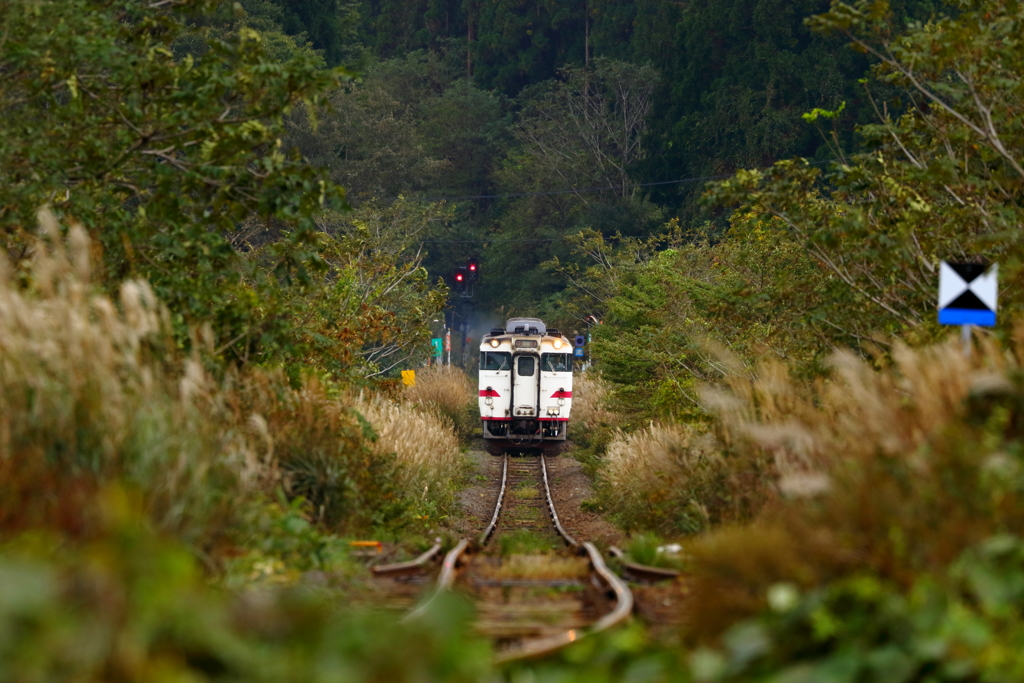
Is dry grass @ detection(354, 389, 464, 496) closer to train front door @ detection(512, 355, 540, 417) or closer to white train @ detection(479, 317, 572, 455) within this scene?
white train @ detection(479, 317, 572, 455)

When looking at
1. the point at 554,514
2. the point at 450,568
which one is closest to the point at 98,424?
the point at 450,568

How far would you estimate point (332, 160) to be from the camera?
60.9 m

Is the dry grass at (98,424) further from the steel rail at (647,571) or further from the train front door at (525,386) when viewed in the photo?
the train front door at (525,386)

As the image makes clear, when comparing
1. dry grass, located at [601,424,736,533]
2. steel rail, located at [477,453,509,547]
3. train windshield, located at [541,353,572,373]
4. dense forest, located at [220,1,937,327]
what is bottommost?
steel rail, located at [477,453,509,547]

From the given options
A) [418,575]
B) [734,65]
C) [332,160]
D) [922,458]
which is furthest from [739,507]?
[332,160]

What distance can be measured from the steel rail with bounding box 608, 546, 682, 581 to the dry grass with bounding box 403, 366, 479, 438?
2009 cm

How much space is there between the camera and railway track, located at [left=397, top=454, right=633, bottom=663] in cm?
655

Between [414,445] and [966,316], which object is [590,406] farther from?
[966,316]

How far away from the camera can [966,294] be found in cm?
898

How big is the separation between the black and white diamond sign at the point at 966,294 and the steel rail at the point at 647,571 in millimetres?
2723

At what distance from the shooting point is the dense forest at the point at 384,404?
4512 mm

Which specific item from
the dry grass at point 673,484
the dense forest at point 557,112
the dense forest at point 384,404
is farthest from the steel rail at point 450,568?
the dense forest at point 557,112

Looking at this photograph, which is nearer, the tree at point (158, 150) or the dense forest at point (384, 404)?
the dense forest at point (384, 404)

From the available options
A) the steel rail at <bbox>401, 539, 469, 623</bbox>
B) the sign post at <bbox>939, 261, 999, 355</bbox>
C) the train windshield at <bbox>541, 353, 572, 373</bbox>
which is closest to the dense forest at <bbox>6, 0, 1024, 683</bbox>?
the sign post at <bbox>939, 261, 999, 355</bbox>
